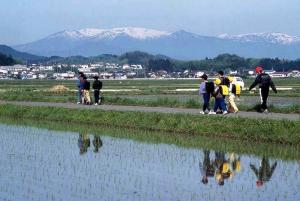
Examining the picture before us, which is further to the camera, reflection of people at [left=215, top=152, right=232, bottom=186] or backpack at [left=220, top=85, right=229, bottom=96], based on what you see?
backpack at [left=220, top=85, right=229, bottom=96]

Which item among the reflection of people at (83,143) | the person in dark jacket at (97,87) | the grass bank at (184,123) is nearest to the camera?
the reflection of people at (83,143)

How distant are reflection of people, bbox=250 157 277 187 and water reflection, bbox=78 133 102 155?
4268mm

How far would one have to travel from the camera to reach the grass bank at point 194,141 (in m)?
15.1

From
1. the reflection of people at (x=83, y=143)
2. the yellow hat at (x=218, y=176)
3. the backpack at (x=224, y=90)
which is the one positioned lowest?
the reflection of people at (x=83, y=143)

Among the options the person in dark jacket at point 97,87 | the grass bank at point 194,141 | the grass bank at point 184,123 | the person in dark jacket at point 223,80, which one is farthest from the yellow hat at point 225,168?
the person in dark jacket at point 97,87

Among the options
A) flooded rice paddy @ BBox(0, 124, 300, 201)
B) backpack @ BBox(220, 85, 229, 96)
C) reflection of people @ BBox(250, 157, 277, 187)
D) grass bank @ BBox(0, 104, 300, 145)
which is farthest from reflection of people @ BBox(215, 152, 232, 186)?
backpack @ BBox(220, 85, 229, 96)

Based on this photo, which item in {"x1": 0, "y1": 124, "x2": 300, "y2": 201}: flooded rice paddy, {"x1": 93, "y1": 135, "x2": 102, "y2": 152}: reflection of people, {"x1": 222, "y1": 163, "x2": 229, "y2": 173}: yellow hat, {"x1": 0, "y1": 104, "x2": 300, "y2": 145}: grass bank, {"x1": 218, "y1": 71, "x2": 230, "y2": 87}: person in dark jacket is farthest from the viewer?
{"x1": 218, "y1": 71, "x2": 230, "y2": 87}: person in dark jacket

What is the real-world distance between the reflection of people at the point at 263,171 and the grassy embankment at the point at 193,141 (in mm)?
777

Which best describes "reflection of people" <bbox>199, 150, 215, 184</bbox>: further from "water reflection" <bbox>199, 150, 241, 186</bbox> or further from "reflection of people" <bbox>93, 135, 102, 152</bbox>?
"reflection of people" <bbox>93, 135, 102, 152</bbox>

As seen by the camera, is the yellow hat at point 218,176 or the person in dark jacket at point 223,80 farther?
the person in dark jacket at point 223,80

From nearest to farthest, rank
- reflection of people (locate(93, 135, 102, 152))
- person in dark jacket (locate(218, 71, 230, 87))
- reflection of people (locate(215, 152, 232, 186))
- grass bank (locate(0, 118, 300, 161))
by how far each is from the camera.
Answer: reflection of people (locate(215, 152, 232, 186))
grass bank (locate(0, 118, 300, 161))
reflection of people (locate(93, 135, 102, 152))
person in dark jacket (locate(218, 71, 230, 87))

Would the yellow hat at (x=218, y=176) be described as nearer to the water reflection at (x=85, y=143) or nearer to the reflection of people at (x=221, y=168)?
the reflection of people at (x=221, y=168)

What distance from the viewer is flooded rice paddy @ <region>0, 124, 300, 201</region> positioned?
10.4m

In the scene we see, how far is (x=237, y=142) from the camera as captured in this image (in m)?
17.1
